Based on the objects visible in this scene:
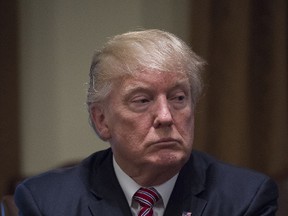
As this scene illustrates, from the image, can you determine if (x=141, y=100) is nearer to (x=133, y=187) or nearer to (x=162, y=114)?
(x=162, y=114)

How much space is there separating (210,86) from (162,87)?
1415 mm

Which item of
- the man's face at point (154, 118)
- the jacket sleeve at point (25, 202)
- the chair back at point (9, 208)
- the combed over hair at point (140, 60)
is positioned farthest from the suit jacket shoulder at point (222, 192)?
the chair back at point (9, 208)

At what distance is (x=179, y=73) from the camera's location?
1.74 m

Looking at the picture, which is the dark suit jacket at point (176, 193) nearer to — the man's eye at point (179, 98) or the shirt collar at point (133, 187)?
the shirt collar at point (133, 187)

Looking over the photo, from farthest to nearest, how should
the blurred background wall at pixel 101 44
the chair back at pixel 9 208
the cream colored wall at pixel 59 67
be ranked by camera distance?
the cream colored wall at pixel 59 67, the blurred background wall at pixel 101 44, the chair back at pixel 9 208

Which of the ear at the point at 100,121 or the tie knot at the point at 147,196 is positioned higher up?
the ear at the point at 100,121

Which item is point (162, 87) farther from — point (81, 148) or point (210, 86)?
point (81, 148)

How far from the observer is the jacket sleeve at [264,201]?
1.75m

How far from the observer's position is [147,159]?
1.71 metres

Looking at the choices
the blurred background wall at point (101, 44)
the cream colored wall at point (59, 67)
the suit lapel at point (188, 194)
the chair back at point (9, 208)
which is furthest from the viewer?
the cream colored wall at point (59, 67)

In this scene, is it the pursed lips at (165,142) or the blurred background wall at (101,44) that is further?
the blurred background wall at (101,44)

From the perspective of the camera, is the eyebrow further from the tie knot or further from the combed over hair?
the tie knot

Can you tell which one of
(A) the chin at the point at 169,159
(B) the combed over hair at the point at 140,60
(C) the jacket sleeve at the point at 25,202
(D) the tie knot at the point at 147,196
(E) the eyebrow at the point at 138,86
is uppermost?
(B) the combed over hair at the point at 140,60

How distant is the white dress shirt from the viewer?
181 centimetres
